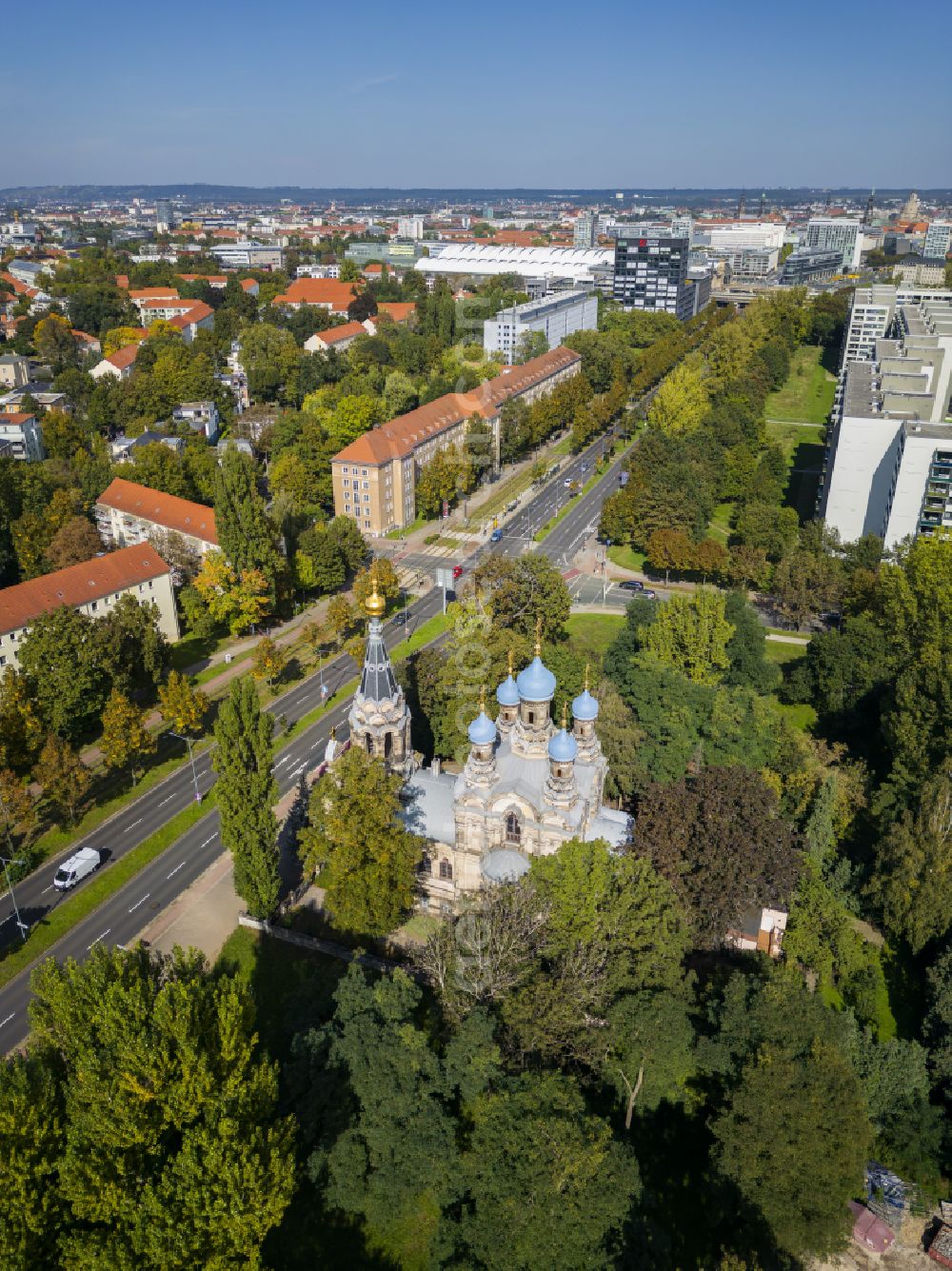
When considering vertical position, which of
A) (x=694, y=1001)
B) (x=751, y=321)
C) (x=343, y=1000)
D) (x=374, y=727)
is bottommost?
(x=694, y=1001)

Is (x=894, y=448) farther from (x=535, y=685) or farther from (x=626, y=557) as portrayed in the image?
(x=535, y=685)

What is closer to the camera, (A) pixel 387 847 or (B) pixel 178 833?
(A) pixel 387 847

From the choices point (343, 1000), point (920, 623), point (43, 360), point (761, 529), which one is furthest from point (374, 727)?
point (43, 360)

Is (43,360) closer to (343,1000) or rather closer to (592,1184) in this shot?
(343,1000)

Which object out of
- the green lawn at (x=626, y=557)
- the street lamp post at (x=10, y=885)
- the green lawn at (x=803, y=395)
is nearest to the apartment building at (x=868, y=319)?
the green lawn at (x=803, y=395)

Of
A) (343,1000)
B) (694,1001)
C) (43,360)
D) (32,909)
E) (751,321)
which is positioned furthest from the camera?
(751,321)

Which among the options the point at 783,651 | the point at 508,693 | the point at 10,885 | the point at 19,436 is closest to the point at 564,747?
the point at 508,693
